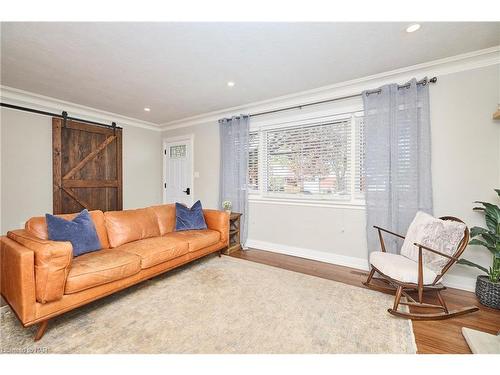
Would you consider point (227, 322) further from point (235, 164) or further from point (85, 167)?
point (85, 167)

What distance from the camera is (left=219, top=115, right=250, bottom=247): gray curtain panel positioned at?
3992mm

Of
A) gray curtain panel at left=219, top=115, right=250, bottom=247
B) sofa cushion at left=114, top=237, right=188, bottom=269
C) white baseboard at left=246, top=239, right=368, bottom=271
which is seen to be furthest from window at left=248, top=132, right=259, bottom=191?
sofa cushion at left=114, top=237, right=188, bottom=269

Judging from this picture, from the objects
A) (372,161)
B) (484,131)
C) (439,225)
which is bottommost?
(439,225)

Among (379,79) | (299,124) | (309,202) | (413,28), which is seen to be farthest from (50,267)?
(379,79)

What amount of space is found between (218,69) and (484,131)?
298 centimetres

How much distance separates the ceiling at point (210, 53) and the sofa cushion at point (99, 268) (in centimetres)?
205

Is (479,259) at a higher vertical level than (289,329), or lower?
higher

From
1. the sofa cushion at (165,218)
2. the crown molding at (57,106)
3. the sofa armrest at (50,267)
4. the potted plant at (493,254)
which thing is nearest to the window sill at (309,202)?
the potted plant at (493,254)

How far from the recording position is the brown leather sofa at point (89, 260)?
62.6 inches

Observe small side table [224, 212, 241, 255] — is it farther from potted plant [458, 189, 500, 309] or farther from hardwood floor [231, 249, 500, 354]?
potted plant [458, 189, 500, 309]

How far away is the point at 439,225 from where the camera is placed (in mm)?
2104
